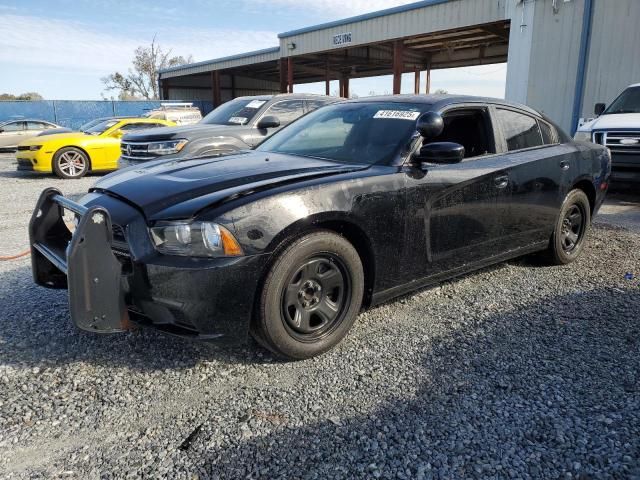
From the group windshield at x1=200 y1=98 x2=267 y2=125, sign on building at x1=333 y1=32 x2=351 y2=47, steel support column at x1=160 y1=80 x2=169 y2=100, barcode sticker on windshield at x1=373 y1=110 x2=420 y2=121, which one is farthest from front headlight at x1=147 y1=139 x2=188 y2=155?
steel support column at x1=160 y1=80 x2=169 y2=100

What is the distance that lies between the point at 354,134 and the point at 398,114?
0.34 m

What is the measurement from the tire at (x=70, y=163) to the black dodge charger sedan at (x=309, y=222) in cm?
901

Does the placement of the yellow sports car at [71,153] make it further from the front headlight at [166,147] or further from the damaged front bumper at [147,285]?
the damaged front bumper at [147,285]

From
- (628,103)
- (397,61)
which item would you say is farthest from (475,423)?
(397,61)

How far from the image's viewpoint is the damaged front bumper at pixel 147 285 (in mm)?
2482

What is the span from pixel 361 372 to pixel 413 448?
0.69 metres

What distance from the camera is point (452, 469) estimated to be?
6.74ft

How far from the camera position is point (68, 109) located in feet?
93.6

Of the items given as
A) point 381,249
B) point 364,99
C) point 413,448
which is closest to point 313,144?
point 364,99

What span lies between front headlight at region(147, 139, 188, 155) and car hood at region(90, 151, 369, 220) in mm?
3894

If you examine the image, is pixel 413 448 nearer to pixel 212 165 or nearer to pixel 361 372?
pixel 361 372

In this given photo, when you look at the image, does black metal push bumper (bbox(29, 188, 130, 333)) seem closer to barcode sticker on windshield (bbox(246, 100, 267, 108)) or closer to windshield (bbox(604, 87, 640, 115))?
barcode sticker on windshield (bbox(246, 100, 267, 108))

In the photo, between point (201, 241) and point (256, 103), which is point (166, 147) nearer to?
point (256, 103)

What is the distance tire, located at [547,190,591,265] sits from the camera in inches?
181
